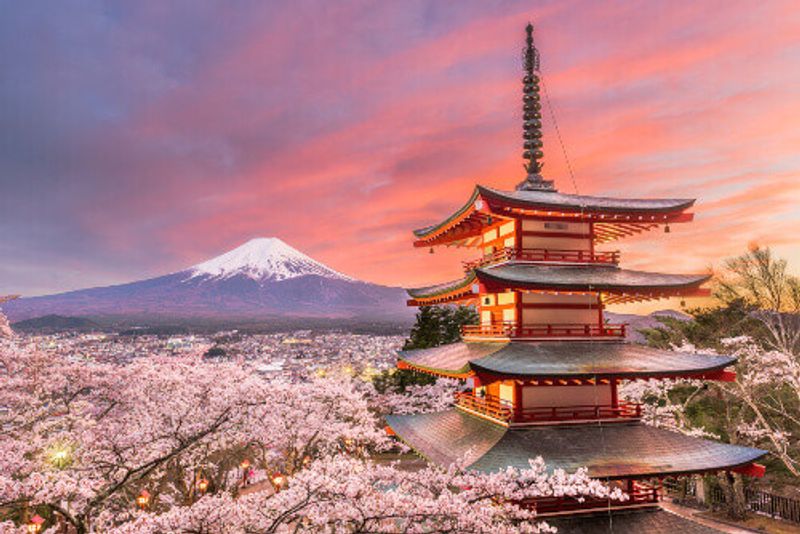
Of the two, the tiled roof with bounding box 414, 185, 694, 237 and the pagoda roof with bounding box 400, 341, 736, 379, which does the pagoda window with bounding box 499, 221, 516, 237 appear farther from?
the pagoda roof with bounding box 400, 341, 736, 379

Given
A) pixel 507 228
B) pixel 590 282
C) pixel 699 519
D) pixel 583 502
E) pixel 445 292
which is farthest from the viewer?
pixel 699 519

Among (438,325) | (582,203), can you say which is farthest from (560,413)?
(438,325)

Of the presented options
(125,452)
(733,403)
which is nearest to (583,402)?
(125,452)

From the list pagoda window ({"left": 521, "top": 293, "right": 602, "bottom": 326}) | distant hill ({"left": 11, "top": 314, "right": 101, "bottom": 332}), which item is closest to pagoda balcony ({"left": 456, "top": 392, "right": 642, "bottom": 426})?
pagoda window ({"left": 521, "top": 293, "right": 602, "bottom": 326})

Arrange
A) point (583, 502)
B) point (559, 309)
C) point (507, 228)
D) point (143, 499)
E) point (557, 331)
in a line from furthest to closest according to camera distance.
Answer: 1. point (143, 499)
2. point (507, 228)
3. point (559, 309)
4. point (557, 331)
5. point (583, 502)

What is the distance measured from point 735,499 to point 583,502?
13832 millimetres

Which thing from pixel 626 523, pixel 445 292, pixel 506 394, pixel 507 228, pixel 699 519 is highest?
pixel 507 228

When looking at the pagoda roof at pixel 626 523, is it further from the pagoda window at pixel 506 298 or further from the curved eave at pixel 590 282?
the pagoda window at pixel 506 298

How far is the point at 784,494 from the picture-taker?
22938 mm

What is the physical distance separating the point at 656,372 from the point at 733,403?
19.2 m

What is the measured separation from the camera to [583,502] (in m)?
13.2

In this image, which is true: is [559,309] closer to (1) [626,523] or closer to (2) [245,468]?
(1) [626,523]

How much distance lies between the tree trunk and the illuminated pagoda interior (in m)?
10.8

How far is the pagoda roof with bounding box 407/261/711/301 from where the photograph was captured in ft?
45.6
